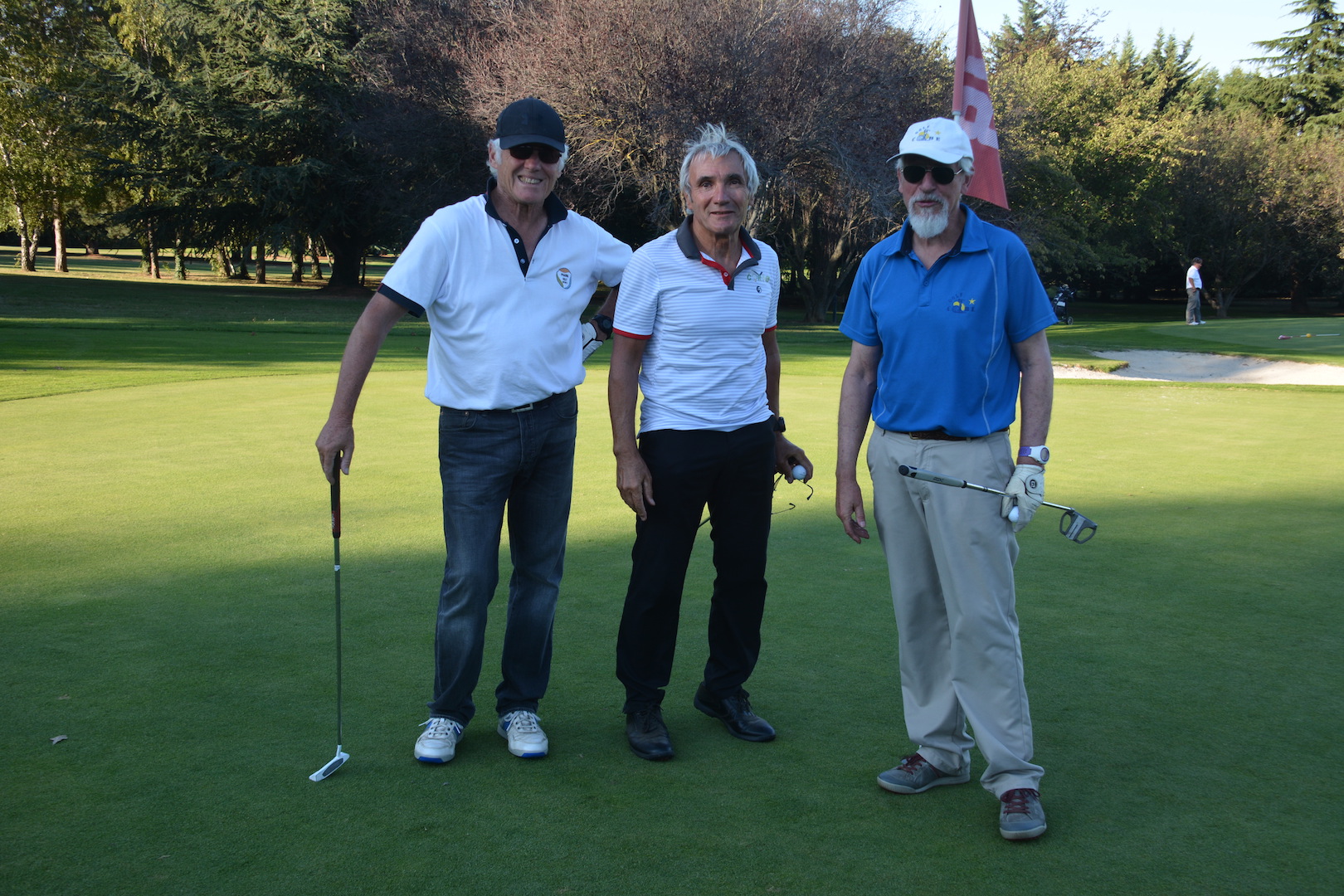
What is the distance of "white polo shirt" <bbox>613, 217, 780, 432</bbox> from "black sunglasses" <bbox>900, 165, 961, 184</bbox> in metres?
0.60

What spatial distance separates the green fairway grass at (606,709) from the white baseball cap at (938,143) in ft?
5.63

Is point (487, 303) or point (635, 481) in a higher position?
point (487, 303)

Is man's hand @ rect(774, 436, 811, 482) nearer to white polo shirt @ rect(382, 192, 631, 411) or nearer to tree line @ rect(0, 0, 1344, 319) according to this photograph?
white polo shirt @ rect(382, 192, 631, 411)

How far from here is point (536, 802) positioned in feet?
9.42

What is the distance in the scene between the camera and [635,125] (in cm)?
2120

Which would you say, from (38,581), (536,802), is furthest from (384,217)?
(536,802)

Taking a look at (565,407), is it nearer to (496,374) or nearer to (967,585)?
(496,374)

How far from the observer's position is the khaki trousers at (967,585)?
2.92 metres

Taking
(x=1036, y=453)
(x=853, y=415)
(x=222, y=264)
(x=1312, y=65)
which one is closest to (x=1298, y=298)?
(x=1312, y=65)

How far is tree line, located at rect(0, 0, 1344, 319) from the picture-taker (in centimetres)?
2150

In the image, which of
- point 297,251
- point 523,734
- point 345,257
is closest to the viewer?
point 523,734

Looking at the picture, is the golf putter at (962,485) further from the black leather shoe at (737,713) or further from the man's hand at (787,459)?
the black leather shoe at (737,713)

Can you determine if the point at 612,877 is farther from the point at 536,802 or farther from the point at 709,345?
the point at 709,345

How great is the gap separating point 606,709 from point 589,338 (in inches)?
48.4
